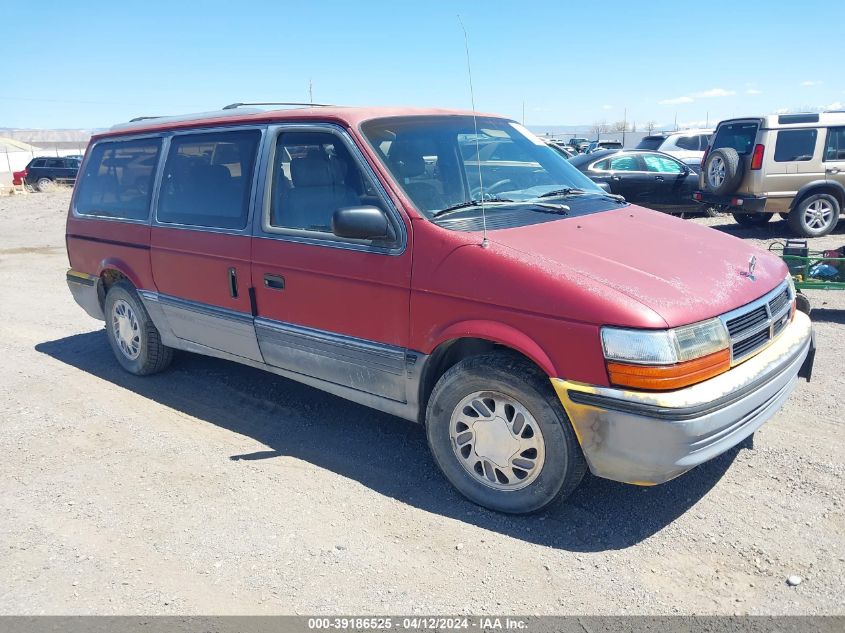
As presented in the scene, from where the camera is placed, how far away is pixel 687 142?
1992 cm

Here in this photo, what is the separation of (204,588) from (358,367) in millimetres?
1403

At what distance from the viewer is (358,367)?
3.78 m

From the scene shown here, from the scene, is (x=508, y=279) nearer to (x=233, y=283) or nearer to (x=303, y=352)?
(x=303, y=352)

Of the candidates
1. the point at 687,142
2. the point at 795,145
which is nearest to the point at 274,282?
the point at 795,145

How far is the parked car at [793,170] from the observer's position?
35.1 feet

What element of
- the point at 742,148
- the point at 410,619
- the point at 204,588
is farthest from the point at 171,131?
the point at 742,148

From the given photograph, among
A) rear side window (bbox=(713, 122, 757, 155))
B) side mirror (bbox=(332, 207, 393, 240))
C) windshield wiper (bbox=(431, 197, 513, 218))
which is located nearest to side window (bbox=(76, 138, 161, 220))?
side mirror (bbox=(332, 207, 393, 240))

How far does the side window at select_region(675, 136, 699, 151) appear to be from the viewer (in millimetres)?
19859

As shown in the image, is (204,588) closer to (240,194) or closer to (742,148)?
(240,194)

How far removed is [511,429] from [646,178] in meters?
11.4

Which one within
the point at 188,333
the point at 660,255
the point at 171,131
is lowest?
the point at 188,333

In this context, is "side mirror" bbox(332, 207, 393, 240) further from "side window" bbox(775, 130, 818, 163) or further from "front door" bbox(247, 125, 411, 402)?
"side window" bbox(775, 130, 818, 163)

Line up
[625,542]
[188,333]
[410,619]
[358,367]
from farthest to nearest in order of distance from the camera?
[188,333], [358,367], [625,542], [410,619]

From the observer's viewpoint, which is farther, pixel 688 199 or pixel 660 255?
pixel 688 199
